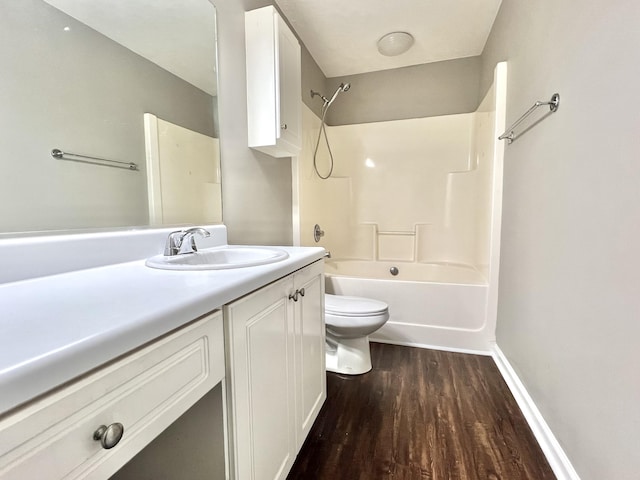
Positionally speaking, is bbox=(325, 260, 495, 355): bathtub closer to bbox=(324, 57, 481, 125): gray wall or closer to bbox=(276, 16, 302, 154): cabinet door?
bbox=(276, 16, 302, 154): cabinet door

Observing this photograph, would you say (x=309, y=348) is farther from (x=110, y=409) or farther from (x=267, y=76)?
(x=267, y=76)

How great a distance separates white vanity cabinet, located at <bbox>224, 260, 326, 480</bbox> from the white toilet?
1.34ft

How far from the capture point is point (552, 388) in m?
1.20

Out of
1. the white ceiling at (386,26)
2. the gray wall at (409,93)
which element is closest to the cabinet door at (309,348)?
the white ceiling at (386,26)

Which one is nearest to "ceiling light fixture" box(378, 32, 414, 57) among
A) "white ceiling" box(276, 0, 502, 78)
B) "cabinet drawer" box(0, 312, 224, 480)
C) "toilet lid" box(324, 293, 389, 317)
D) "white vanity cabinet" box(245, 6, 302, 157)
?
"white ceiling" box(276, 0, 502, 78)

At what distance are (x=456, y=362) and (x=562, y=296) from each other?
989mm

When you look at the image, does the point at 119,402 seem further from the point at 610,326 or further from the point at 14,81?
the point at 610,326

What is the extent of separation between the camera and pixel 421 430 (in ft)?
4.38

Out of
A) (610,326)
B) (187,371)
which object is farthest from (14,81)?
(610,326)

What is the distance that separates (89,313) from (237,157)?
1275 millimetres

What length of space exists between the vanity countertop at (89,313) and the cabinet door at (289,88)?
1.09 meters

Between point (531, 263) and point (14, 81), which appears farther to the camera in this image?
point (531, 263)

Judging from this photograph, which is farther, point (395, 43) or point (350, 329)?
point (395, 43)

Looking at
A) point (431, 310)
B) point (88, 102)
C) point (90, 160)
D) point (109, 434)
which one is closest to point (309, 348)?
point (109, 434)
